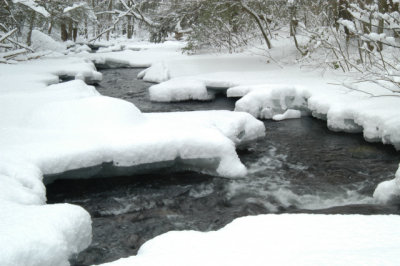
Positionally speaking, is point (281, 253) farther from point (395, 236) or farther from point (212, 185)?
point (212, 185)

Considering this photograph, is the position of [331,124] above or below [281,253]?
below

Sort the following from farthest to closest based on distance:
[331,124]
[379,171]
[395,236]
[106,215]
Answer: [331,124] → [379,171] → [106,215] → [395,236]

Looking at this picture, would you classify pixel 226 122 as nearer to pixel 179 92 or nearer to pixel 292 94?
pixel 292 94

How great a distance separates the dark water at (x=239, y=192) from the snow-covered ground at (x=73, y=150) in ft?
0.87

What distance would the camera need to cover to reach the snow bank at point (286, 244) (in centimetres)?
218

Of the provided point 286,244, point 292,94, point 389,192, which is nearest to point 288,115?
point 292,94

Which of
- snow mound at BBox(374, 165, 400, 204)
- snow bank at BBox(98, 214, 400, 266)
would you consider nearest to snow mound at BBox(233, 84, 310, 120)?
snow mound at BBox(374, 165, 400, 204)

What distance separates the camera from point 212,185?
5.48 meters

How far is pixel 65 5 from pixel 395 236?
63.3 feet

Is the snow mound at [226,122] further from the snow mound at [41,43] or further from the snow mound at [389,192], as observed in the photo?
the snow mound at [41,43]

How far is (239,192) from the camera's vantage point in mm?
5281

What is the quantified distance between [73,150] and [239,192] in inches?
92.1

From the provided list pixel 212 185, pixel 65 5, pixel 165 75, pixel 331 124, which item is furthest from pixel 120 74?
pixel 212 185

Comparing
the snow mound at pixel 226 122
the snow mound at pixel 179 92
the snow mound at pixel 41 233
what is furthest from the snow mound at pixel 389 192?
the snow mound at pixel 179 92
